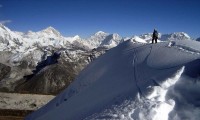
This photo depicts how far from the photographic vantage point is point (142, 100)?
47.0 feet

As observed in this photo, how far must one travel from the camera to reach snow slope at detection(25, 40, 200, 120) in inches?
529

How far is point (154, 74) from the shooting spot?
57.5 feet

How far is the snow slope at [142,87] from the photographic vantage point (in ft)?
44.1

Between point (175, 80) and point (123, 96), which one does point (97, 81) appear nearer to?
point (123, 96)

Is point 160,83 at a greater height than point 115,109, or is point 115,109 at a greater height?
point 160,83

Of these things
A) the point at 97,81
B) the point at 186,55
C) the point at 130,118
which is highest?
the point at 186,55

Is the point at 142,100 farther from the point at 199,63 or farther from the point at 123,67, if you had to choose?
the point at 123,67

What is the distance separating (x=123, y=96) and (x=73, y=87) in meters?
12.3

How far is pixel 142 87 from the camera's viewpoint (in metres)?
15.9

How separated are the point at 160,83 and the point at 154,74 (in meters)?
2.46

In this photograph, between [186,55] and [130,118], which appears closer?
[130,118]

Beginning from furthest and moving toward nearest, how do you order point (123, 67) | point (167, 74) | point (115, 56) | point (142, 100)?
point (115, 56)
point (123, 67)
point (167, 74)
point (142, 100)

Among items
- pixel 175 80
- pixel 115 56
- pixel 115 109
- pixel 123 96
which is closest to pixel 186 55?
pixel 175 80

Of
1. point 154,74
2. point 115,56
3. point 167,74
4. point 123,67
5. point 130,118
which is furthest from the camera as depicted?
point 115,56
